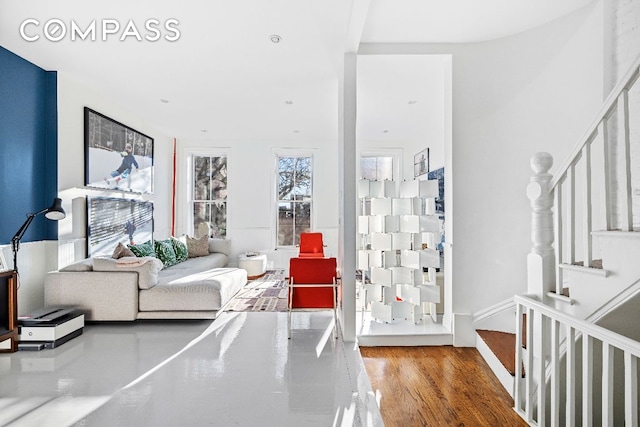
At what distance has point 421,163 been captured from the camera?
6902 mm

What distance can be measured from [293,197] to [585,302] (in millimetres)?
6069

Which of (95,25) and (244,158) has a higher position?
(95,25)

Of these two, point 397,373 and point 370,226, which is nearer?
point 397,373

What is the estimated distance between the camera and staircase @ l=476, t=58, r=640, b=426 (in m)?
1.54

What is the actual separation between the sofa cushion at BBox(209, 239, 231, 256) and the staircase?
5.53m

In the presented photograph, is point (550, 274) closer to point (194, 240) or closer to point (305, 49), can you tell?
point (305, 49)

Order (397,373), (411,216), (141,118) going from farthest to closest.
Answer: (141,118) < (411,216) < (397,373)

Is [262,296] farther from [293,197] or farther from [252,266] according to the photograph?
[293,197]

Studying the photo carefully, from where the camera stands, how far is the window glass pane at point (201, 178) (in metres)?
7.52

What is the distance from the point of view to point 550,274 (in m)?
2.07

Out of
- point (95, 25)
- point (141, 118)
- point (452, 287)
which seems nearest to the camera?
point (95, 25)

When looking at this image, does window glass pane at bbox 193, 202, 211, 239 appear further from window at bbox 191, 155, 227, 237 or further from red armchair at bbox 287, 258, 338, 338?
red armchair at bbox 287, 258, 338, 338

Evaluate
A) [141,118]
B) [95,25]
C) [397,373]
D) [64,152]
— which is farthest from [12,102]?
[397,373]

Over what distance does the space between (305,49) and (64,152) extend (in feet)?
10.1
